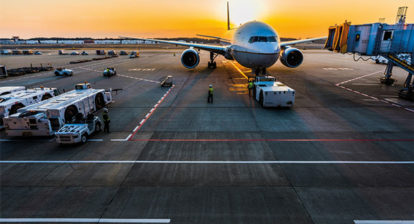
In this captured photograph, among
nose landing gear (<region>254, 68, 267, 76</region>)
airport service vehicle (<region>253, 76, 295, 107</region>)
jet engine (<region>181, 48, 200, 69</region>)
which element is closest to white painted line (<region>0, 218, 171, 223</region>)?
airport service vehicle (<region>253, 76, 295, 107</region>)

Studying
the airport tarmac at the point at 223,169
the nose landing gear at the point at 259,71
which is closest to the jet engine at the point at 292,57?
the nose landing gear at the point at 259,71

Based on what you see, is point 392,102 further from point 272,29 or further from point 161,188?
point 161,188

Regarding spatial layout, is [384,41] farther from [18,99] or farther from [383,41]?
[18,99]

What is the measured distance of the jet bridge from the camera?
24406 mm

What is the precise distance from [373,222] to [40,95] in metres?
24.6

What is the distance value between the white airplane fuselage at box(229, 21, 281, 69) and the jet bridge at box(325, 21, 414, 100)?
30.7ft

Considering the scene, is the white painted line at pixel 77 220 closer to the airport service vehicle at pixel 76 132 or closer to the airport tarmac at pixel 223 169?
the airport tarmac at pixel 223 169

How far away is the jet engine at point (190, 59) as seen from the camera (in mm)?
37938

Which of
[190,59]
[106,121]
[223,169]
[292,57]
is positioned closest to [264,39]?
[292,57]

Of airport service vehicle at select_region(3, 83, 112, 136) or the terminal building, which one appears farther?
the terminal building

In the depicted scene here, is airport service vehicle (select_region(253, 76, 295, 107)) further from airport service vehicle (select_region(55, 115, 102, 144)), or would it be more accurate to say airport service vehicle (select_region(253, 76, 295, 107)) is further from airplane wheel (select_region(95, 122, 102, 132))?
airport service vehicle (select_region(55, 115, 102, 144))

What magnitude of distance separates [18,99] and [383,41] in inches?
1483

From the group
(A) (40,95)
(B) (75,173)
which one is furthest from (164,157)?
(A) (40,95)

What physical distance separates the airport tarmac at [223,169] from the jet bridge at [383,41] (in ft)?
30.2
